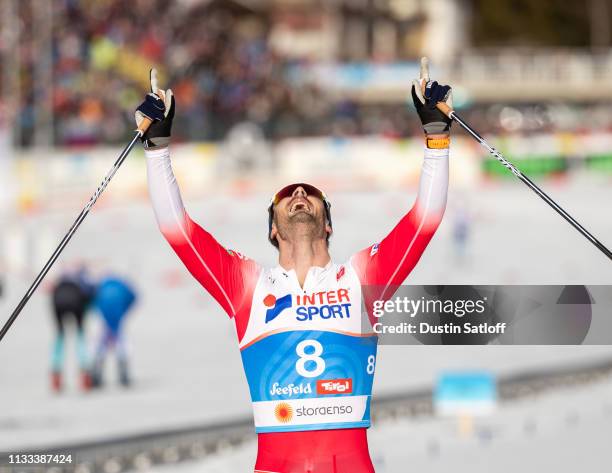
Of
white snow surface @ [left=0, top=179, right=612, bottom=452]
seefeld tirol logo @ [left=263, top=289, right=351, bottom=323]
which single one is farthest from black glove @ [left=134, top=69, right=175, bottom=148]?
white snow surface @ [left=0, top=179, right=612, bottom=452]

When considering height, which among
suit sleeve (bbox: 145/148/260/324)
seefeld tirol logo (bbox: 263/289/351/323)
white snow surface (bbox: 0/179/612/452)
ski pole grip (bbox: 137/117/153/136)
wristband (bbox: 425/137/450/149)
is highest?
ski pole grip (bbox: 137/117/153/136)

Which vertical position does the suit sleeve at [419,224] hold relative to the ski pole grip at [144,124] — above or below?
below

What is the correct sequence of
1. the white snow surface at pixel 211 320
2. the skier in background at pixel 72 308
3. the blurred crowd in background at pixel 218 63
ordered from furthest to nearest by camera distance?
the blurred crowd in background at pixel 218 63 < the skier in background at pixel 72 308 < the white snow surface at pixel 211 320

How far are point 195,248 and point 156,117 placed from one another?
0.37 metres

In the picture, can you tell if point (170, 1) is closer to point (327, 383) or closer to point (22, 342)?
point (22, 342)

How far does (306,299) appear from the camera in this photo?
13.0 ft

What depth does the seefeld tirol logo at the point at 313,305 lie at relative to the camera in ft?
12.9

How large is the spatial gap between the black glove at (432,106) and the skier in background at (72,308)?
10.3 metres

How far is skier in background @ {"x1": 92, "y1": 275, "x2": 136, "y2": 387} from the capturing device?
14039 millimetres

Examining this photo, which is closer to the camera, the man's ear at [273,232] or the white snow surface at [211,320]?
the man's ear at [273,232]

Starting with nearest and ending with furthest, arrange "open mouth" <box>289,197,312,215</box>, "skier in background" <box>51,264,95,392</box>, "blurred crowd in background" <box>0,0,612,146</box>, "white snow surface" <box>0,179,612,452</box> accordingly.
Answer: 1. "open mouth" <box>289,197,312,215</box>
2. "white snow surface" <box>0,179,612,452</box>
3. "skier in background" <box>51,264,95,392</box>
4. "blurred crowd in background" <box>0,0,612,146</box>

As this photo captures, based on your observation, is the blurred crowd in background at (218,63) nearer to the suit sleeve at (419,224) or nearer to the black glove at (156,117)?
the black glove at (156,117)

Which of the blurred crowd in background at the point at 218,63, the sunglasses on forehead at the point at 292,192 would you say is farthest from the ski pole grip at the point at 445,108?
the blurred crowd in background at the point at 218,63

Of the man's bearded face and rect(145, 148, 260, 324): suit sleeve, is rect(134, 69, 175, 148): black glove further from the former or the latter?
the man's bearded face
